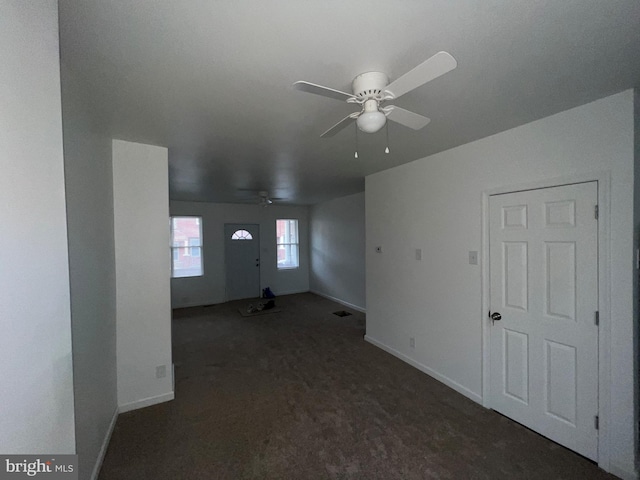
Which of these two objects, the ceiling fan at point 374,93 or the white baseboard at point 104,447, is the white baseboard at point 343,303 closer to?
the white baseboard at point 104,447

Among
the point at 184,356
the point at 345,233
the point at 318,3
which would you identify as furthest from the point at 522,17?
the point at 345,233

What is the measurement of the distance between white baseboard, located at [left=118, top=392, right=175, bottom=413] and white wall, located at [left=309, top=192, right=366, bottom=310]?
3.92 m

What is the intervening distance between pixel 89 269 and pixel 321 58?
191 centimetres

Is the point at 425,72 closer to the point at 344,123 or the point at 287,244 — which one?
the point at 344,123

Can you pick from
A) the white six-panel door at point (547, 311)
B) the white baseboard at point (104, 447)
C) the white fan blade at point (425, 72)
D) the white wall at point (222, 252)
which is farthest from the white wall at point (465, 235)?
the white wall at point (222, 252)

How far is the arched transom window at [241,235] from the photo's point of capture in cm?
679

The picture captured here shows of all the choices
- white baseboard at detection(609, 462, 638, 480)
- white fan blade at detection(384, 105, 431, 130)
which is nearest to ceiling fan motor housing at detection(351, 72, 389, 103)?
white fan blade at detection(384, 105, 431, 130)

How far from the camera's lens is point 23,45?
666 millimetres

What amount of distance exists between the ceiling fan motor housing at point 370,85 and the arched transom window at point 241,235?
19.5ft

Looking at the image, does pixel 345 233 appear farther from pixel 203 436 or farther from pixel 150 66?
pixel 150 66

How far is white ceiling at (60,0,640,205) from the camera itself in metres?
1.03

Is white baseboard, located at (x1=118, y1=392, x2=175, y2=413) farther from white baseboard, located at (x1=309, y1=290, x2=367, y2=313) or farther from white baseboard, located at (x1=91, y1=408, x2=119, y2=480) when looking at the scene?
white baseboard, located at (x1=309, y1=290, x2=367, y2=313)

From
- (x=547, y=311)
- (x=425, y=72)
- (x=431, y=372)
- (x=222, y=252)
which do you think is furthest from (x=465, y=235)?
(x=222, y=252)

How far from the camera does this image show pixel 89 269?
1.71 m
